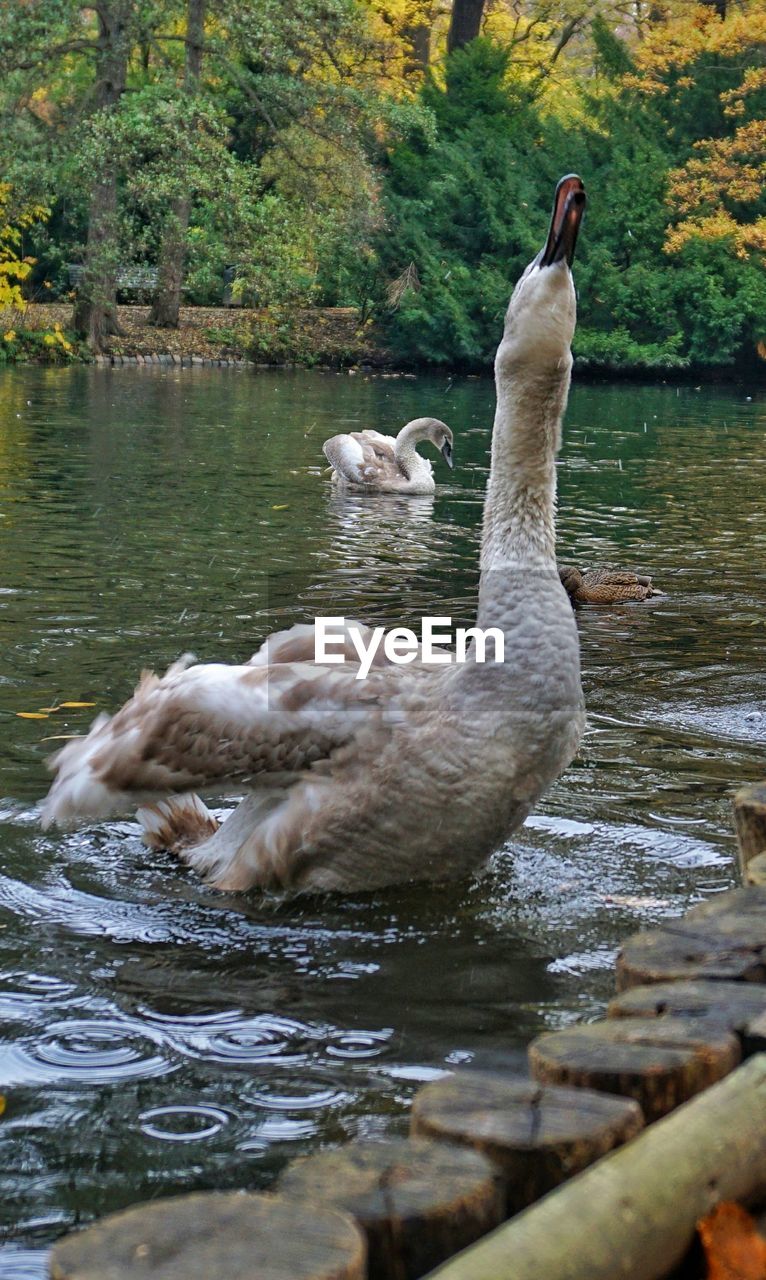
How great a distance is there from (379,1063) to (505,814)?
1.16m

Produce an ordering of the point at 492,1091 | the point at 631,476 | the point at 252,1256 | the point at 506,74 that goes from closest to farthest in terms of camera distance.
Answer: the point at 252,1256
the point at 492,1091
the point at 631,476
the point at 506,74

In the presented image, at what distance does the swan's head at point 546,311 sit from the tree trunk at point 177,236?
2806cm

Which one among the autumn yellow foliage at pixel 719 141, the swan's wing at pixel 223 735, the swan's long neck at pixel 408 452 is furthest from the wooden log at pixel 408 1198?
the autumn yellow foliage at pixel 719 141

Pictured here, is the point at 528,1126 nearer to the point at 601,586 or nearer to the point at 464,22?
the point at 601,586

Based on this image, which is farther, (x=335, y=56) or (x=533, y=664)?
(x=335, y=56)

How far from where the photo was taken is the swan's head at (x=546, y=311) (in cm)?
484

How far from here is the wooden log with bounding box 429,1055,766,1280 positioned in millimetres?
2270

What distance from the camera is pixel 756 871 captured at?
400 centimetres

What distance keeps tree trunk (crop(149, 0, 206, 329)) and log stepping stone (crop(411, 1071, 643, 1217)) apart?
3076 cm

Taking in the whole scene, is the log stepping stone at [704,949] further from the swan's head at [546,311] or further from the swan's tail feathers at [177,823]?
the swan's tail feathers at [177,823]

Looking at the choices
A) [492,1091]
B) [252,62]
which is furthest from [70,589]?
[252,62]

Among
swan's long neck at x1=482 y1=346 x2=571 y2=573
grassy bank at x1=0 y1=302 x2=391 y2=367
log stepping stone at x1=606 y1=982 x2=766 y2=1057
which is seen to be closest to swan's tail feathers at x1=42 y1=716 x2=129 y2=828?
swan's long neck at x1=482 y1=346 x2=571 y2=573

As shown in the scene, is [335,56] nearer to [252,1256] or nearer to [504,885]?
[504,885]

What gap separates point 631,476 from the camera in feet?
60.4
